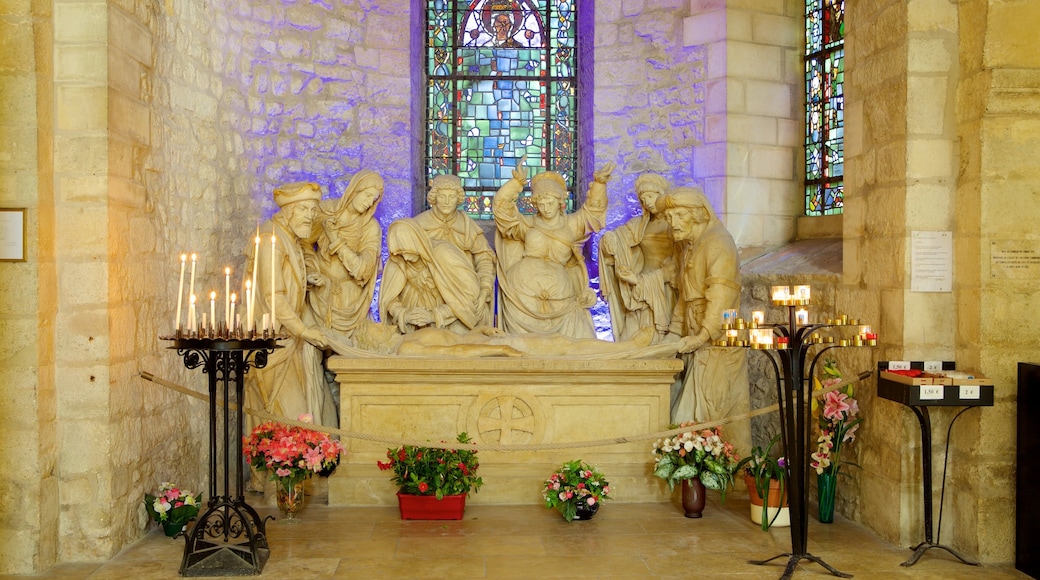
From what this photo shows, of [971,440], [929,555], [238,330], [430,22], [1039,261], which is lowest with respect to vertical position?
[929,555]

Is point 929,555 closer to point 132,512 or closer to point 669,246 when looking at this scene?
point 669,246

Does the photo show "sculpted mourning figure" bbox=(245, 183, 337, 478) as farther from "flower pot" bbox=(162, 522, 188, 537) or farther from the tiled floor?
"flower pot" bbox=(162, 522, 188, 537)

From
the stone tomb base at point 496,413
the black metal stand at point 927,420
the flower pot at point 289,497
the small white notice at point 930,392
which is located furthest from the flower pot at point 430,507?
the small white notice at point 930,392

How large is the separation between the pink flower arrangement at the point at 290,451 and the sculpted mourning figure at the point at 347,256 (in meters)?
1.10

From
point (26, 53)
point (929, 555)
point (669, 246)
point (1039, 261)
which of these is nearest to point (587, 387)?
point (669, 246)

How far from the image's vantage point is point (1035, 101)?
5.29 meters

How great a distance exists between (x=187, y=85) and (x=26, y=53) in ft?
5.05

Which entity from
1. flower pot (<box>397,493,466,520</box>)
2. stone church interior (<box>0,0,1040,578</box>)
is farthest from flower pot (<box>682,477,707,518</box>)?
flower pot (<box>397,493,466,520</box>)

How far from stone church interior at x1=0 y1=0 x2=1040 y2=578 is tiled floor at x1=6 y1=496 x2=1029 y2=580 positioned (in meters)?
0.04

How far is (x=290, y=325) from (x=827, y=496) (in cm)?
347

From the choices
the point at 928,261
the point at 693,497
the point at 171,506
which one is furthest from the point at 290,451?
the point at 928,261

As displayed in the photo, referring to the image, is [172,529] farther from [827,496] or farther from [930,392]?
[930,392]

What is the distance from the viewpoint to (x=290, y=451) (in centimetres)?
607

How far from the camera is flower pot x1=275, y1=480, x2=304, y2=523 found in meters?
6.21
